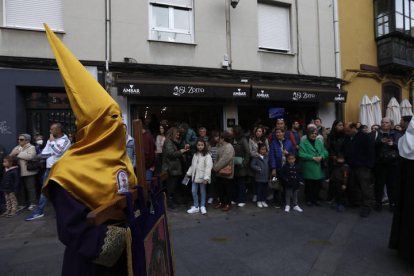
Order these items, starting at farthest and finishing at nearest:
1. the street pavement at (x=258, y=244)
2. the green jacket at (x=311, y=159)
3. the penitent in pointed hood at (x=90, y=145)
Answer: the green jacket at (x=311, y=159)
the street pavement at (x=258, y=244)
the penitent in pointed hood at (x=90, y=145)

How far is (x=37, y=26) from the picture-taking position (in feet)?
22.9

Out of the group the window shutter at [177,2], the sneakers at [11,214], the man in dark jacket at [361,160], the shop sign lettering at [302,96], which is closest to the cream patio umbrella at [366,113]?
the shop sign lettering at [302,96]

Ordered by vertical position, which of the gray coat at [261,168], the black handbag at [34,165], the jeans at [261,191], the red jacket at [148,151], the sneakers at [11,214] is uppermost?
the red jacket at [148,151]

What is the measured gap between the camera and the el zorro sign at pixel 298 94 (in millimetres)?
8183

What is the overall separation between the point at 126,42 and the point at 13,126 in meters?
3.78

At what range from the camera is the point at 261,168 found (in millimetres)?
6180

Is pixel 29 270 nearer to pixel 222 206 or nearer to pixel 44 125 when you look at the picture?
pixel 222 206

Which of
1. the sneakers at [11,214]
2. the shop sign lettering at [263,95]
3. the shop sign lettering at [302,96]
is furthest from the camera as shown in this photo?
the shop sign lettering at [302,96]

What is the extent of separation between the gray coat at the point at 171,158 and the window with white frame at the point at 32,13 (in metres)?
4.72

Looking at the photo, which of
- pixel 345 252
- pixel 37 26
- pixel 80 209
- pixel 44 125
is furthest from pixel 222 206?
pixel 37 26

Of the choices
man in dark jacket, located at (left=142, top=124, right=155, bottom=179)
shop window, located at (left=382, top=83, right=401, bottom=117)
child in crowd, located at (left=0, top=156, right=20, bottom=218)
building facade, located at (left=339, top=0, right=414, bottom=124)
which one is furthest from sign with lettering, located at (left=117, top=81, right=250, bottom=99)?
shop window, located at (left=382, top=83, right=401, bottom=117)

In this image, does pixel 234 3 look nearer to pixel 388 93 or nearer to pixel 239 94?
pixel 239 94

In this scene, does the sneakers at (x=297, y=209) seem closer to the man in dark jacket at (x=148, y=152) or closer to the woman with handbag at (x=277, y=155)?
the woman with handbag at (x=277, y=155)

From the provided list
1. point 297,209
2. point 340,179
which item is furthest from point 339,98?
point 297,209
